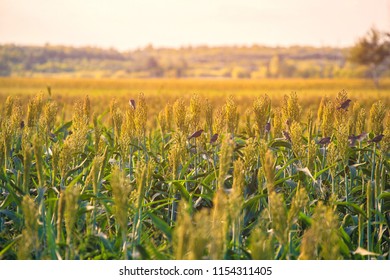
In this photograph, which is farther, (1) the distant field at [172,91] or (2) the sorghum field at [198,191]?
(1) the distant field at [172,91]

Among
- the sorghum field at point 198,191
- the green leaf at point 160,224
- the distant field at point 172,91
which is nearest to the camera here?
the sorghum field at point 198,191

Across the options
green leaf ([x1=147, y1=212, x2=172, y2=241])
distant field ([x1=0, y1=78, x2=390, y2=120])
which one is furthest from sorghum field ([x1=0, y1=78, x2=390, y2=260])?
distant field ([x1=0, y1=78, x2=390, y2=120])

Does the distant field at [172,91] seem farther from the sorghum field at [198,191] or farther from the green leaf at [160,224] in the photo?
the green leaf at [160,224]

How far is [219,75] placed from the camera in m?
97.2

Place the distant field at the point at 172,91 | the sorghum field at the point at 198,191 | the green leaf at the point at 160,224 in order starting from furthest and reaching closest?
the distant field at the point at 172,91
the green leaf at the point at 160,224
the sorghum field at the point at 198,191

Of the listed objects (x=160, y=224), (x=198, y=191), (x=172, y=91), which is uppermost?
(x=160, y=224)

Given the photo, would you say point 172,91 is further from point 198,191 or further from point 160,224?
point 160,224

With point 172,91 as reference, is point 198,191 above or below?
above

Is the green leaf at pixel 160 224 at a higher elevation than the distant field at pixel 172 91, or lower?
higher

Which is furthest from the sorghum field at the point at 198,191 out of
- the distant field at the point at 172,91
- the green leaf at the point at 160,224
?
the distant field at the point at 172,91

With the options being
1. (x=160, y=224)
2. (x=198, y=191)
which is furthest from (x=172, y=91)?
(x=160, y=224)

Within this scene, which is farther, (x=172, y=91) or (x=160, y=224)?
(x=172, y=91)

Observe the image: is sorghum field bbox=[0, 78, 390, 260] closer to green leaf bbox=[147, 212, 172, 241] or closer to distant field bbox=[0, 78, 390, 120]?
green leaf bbox=[147, 212, 172, 241]
